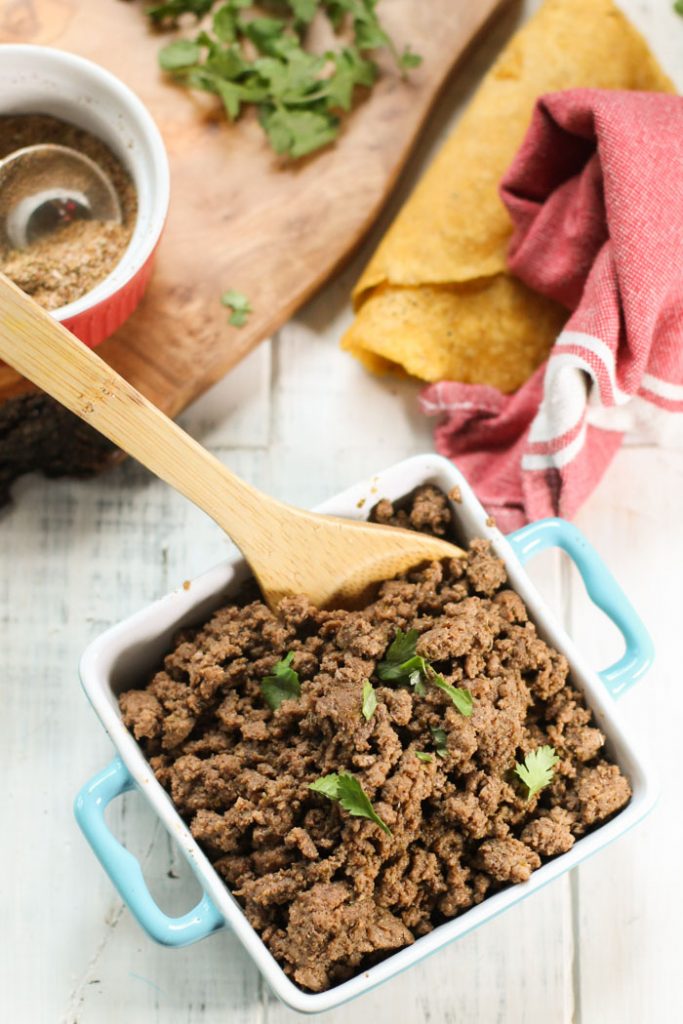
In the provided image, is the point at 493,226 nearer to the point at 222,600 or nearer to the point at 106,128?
the point at 106,128

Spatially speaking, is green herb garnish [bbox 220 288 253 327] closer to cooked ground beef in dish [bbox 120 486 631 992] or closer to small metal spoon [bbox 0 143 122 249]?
small metal spoon [bbox 0 143 122 249]

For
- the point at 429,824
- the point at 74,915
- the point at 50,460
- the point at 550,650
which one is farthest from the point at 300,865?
the point at 50,460

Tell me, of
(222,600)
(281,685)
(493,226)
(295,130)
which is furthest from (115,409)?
(493,226)

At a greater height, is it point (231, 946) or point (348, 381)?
point (348, 381)

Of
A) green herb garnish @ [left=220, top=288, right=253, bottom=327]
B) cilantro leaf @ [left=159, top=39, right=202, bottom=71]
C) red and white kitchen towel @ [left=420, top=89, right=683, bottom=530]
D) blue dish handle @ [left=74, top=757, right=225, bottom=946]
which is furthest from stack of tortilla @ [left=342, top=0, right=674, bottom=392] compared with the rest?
blue dish handle @ [left=74, top=757, right=225, bottom=946]

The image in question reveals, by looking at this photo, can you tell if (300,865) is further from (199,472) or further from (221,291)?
(221,291)

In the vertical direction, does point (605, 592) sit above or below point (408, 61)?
below
